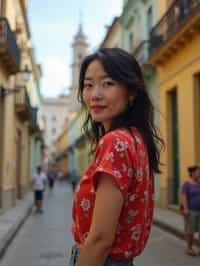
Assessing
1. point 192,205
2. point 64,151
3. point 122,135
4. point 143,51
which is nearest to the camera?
point 122,135

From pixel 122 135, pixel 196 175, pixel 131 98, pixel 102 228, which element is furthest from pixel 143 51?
pixel 102 228

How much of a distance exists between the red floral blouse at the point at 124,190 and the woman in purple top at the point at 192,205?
21.2 feet

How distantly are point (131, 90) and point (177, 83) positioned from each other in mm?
14288

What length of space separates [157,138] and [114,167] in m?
0.51

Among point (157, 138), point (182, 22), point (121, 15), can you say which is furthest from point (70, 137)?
point (157, 138)

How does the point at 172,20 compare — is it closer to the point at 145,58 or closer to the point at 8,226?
the point at 145,58

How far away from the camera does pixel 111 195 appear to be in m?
1.61

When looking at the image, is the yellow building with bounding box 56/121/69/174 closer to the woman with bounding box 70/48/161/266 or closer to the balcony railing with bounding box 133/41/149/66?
the balcony railing with bounding box 133/41/149/66

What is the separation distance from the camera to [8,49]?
14570 mm

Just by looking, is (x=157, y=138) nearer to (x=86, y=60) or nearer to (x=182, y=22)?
(x=86, y=60)

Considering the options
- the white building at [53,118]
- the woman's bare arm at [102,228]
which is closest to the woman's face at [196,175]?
the woman's bare arm at [102,228]

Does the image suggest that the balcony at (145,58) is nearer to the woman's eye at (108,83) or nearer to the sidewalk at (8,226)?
the sidewalk at (8,226)

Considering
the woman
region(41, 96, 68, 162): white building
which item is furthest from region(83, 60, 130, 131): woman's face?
region(41, 96, 68, 162): white building

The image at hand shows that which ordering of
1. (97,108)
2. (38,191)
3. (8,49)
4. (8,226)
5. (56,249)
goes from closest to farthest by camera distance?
(97,108) → (56,249) → (8,226) → (8,49) → (38,191)
